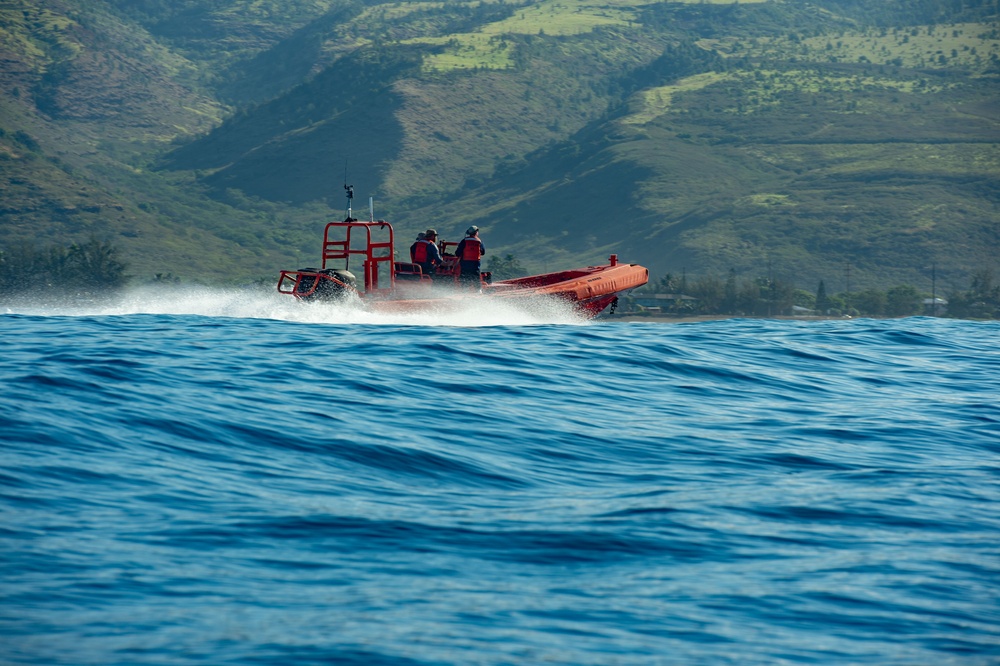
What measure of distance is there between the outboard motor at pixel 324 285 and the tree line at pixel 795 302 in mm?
41652

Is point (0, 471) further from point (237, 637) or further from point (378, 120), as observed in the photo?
point (378, 120)

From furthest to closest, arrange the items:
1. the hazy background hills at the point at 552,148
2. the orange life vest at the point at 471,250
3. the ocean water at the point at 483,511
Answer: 1. the hazy background hills at the point at 552,148
2. the orange life vest at the point at 471,250
3. the ocean water at the point at 483,511

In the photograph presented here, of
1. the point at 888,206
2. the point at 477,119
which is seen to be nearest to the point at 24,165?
the point at 477,119

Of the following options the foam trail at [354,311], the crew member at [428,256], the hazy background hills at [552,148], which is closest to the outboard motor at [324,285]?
the foam trail at [354,311]

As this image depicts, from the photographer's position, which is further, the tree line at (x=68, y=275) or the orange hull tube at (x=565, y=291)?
the tree line at (x=68, y=275)

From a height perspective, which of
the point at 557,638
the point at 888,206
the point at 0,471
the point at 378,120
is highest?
the point at 378,120

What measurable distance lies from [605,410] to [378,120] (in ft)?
475

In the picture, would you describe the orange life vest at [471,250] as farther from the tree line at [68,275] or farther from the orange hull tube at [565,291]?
the tree line at [68,275]

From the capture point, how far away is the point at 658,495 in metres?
7.81

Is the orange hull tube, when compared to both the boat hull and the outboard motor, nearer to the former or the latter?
the boat hull

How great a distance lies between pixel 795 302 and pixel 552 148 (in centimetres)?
8530

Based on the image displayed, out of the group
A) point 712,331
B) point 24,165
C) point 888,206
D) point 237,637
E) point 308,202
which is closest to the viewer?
point 237,637

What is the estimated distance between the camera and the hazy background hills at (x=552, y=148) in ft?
340

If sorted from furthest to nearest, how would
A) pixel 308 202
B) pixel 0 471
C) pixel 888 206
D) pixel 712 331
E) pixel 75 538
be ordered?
pixel 308 202
pixel 888 206
pixel 712 331
pixel 0 471
pixel 75 538
